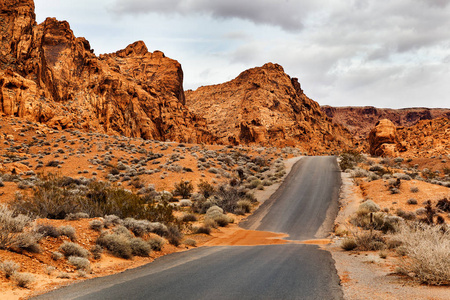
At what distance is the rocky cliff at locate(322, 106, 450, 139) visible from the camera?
170625 millimetres

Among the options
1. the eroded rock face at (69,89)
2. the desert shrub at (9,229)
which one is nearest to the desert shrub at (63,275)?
the desert shrub at (9,229)

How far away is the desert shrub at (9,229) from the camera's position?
744 centimetres

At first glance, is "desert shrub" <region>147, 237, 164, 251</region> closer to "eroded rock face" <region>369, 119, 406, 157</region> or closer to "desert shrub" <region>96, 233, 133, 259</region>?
"desert shrub" <region>96, 233, 133, 259</region>

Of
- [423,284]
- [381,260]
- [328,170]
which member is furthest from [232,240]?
[328,170]

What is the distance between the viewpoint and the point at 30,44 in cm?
4491

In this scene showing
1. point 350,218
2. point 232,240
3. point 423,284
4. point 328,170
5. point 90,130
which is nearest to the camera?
point 423,284

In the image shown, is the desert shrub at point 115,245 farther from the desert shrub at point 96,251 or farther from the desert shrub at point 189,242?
the desert shrub at point 189,242

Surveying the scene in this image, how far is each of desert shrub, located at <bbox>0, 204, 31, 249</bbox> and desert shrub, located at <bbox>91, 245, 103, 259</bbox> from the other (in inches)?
82.2

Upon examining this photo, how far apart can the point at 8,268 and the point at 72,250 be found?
2.25 metres

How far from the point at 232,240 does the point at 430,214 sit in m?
8.96

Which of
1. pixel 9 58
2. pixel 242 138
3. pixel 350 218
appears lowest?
pixel 350 218

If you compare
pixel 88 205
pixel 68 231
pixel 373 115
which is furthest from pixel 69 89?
pixel 373 115

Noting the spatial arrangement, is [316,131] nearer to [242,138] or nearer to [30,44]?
[242,138]

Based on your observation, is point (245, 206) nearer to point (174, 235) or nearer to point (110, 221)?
point (174, 235)
